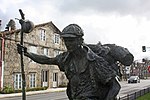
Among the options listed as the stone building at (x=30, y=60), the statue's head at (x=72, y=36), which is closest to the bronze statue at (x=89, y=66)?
the statue's head at (x=72, y=36)

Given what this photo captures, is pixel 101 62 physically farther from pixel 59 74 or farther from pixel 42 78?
pixel 59 74

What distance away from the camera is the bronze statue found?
10.7ft

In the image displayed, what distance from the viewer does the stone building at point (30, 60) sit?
35.2m

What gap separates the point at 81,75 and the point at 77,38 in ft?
1.53

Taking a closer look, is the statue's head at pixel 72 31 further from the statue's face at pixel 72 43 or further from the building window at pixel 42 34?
the building window at pixel 42 34

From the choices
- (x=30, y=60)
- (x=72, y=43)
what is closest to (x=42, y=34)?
(x=30, y=60)

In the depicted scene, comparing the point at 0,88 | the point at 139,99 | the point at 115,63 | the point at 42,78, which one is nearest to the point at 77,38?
the point at 115,63

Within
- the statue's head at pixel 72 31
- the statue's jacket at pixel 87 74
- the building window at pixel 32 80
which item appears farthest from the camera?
the building window at pixel 32 80

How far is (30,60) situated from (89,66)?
34.5 m

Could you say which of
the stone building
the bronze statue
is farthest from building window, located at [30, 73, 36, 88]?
the bronze statue

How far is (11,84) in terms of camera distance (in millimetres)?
35156

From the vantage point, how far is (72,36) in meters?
3.16

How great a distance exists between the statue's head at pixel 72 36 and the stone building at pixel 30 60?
2737 cm

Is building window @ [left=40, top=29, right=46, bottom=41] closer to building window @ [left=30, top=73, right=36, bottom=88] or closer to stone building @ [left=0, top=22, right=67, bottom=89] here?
stone building @ [left=0, top=22, right=67, bottom=89]
